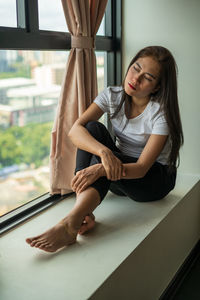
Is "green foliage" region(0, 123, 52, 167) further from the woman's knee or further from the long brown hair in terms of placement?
the long brown hair

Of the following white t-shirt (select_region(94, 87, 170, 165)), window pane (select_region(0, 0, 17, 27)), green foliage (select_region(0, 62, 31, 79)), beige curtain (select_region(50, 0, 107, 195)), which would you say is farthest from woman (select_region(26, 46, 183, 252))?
window pane (select_region(0, 0, 17, 27))

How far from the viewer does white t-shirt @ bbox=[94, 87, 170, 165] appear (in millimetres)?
1928

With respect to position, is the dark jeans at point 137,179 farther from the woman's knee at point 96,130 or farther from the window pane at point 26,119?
the window pane at point 26,119

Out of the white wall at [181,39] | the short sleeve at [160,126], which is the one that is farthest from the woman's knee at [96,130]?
the white wall at [181,39]

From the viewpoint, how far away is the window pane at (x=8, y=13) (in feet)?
5.80

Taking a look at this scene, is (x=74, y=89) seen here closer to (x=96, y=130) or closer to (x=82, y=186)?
(x=96, y=130)

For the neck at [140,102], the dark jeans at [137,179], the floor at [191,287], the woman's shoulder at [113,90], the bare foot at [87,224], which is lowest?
the floor at [191,287]

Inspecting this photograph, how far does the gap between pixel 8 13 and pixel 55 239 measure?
1077mm

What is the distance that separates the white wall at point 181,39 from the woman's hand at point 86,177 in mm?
970

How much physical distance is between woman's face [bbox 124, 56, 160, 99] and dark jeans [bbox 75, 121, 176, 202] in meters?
0.25

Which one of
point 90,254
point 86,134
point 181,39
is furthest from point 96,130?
point 181,39

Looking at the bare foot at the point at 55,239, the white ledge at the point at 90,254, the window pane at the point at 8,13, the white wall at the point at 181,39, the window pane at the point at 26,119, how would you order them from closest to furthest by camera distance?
the white ledge at the point at 90,254 < the bare foot at the point at 55,239 < the window pane at the point at 8,13 < the window pane at the point at 26,119 < the white wall at the point at 181,39

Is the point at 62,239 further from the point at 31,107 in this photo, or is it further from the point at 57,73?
the point at 57,73

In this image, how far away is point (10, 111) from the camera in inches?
75.5
